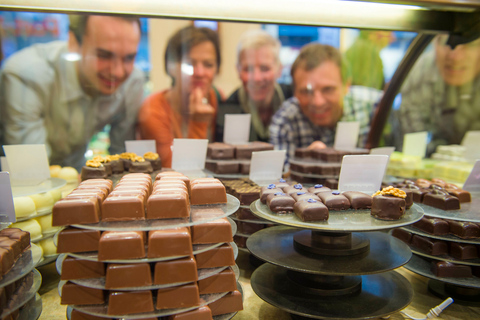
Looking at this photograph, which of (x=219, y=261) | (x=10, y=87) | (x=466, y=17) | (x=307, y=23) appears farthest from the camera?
(x=10, y=87)

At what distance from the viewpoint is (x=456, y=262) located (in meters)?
2.84

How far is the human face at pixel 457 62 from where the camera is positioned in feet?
17.0

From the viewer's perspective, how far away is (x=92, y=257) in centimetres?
202

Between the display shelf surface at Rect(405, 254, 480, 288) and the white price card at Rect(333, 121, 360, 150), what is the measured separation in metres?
1.49

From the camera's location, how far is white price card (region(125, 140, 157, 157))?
3926 mm

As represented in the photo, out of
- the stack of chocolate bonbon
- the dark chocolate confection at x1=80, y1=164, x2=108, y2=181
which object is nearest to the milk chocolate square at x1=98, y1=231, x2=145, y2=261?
the stack of chocolate bonbon

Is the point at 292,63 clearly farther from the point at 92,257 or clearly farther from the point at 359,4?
the point at 92,257

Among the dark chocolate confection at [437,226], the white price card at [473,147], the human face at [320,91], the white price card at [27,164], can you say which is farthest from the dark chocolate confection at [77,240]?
the white price card at [473,147]

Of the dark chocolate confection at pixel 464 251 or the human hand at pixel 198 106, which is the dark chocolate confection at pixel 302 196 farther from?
the human hand at pixel 198 106

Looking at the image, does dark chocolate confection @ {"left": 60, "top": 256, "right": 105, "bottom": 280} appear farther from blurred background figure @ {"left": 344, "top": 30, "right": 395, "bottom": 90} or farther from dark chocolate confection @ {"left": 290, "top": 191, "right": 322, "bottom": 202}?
blurred background figure @ {"left": 344, "top": 30, "right": 395, "bottom": 90}

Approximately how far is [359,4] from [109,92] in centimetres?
282

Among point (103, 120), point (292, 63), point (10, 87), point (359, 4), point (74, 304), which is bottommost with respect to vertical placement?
point (74, 304)

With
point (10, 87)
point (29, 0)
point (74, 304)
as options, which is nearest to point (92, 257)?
point (74, 304)

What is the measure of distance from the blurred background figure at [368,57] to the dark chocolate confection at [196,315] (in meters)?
3.87
